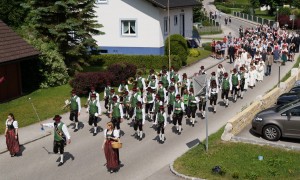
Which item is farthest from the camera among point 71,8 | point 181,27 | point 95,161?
point 181,27

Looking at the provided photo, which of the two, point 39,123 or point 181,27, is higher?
point 181,27

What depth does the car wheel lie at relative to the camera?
17.3m

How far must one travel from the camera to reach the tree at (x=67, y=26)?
29922 millimetres

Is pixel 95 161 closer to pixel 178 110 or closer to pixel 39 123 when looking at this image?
pixel 178 110

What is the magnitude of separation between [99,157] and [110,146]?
2.18 meters

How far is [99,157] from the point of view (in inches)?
655

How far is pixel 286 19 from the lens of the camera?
65875 millimetres

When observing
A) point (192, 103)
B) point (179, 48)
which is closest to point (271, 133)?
Result: point (192, 103)

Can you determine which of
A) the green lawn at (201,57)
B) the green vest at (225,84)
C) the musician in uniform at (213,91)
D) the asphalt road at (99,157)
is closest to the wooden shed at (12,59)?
the asphalt road at (99,157)

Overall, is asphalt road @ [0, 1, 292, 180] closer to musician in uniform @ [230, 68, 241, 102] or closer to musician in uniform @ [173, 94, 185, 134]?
musician in uniform @ [173, 94, 185, 134]

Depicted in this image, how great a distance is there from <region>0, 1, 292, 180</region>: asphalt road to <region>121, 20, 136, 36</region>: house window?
729 inches

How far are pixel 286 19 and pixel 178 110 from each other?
170ft

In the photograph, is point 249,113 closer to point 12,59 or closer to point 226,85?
point 226,85

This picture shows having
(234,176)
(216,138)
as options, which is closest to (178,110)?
(216,138)
